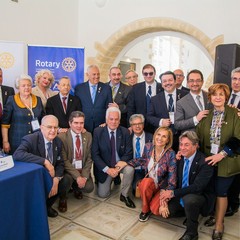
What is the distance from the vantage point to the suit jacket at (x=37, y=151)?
2.09m

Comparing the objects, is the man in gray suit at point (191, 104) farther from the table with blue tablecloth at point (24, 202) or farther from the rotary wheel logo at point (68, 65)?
the rotary wheel logo at point (68, 65)

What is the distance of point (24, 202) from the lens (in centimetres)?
179

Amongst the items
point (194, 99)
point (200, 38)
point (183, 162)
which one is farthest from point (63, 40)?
point (183, 162)

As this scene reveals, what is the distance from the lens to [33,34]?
486cm

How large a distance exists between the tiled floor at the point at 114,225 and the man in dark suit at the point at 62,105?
0.94 m

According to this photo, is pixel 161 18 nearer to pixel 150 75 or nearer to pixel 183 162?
pixel 150 75

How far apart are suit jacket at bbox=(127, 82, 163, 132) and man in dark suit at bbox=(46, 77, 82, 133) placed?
2.19 ft

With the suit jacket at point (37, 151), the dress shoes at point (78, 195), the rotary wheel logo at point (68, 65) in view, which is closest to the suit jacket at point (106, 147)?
the dress shoes at point (78, 195)

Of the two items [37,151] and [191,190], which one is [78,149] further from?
[191,190]

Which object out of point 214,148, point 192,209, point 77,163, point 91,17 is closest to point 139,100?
point 77,163

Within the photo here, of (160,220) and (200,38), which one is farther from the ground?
(200,38)

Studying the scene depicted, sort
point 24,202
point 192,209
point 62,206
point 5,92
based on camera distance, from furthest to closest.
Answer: point 5,92, point 62,206, point 192,209, point 24,202

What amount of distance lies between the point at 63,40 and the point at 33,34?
745 mm

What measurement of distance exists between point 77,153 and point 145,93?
40.9 inches
